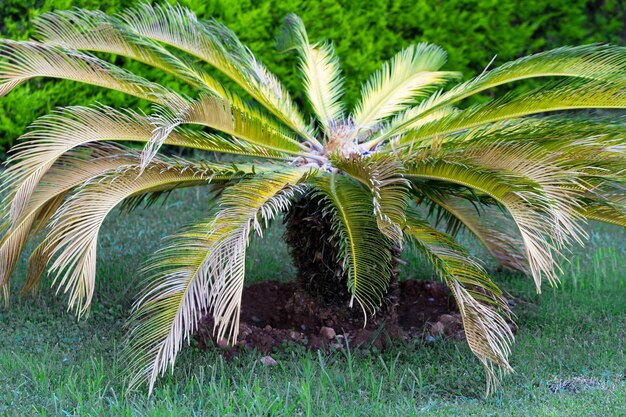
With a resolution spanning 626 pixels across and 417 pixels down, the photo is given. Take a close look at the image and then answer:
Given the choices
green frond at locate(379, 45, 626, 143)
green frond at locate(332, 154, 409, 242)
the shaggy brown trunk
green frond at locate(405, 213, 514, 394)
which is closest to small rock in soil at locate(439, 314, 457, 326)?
the shaggy brown trunk

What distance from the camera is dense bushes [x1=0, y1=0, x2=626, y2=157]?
682 cm

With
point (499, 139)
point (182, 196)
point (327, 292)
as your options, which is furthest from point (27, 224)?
point (182, 196)

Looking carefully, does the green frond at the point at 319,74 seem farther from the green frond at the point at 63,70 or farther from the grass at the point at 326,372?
the grass at the point at 326,372

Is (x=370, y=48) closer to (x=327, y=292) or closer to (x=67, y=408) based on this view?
(x=327, y=292)

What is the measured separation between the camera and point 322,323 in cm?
466

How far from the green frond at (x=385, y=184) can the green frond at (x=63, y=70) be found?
87 centimetres

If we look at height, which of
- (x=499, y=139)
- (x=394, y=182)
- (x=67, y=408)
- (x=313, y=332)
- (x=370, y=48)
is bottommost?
(x=67, y=408)

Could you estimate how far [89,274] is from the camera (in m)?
3.73

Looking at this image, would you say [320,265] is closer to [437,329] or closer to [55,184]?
[437,329]

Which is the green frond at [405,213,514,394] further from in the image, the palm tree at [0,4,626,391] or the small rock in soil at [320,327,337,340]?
the small rock in soil at [320,327,337,340]

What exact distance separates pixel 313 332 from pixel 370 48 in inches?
160

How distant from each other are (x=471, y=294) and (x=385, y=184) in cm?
62

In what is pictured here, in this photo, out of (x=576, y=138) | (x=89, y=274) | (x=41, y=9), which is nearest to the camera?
(x=89, y=274)

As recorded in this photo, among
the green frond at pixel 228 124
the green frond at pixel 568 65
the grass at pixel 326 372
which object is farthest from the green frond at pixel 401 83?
the grass at pixel 326 372
